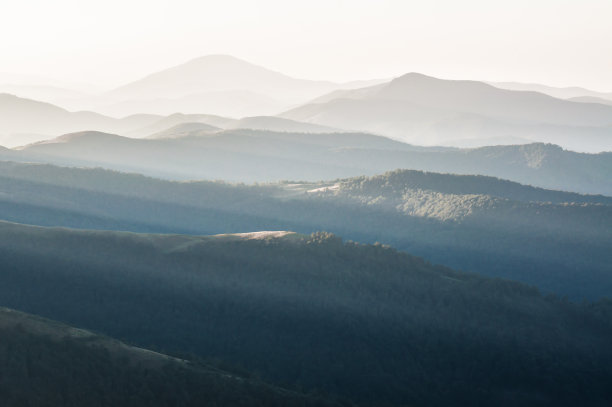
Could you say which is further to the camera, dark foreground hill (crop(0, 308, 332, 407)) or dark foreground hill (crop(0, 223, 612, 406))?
dark foreground hill (crop(0, 223, 612, 406))

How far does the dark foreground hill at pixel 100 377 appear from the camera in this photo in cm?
6234

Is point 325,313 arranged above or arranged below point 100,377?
below

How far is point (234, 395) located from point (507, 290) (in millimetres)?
73244

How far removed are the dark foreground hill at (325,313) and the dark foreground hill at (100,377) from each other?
59.3ft

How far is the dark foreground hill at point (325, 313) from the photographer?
306 ft

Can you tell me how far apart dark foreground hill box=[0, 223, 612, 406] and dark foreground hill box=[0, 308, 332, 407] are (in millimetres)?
18084

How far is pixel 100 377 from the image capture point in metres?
64.6

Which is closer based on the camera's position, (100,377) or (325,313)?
(100,377)

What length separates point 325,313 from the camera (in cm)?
11169

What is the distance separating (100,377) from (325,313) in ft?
173

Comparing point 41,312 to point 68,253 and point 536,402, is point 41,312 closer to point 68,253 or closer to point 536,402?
point 68,253

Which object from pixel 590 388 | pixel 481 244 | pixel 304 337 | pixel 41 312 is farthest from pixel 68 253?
pixel 481 244

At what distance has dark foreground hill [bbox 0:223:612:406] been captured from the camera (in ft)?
306

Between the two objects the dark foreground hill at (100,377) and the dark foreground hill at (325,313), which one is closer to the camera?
the dark foreground hill at (100,377)
